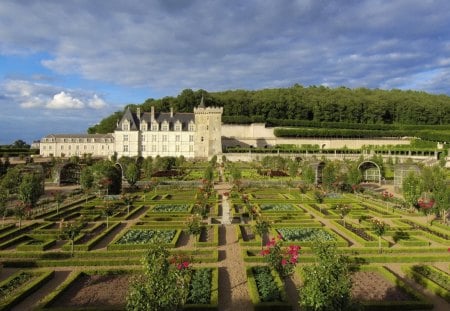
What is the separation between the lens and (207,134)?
245ft

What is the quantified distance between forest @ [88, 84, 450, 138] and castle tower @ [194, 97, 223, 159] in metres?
16.5

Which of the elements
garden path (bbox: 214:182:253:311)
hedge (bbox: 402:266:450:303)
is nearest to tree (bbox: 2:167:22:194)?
garden path (bbox: 214:182:253:311)

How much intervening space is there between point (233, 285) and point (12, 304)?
7.56 m

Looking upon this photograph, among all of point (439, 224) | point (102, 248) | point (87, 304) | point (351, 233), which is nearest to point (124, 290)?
point (87, 304)

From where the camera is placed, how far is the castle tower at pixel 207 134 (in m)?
74.6

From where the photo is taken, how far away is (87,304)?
12109mm

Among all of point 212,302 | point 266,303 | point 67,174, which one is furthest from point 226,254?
point 67,174

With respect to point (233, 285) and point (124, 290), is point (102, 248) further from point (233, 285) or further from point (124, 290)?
point (233, 285)

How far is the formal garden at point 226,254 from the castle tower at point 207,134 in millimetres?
42696

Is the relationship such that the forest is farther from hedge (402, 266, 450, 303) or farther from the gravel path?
hedge (402, 266, 450, 303)

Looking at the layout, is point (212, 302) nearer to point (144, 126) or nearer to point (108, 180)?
point (108, 180)

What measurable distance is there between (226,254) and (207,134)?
58.7 m

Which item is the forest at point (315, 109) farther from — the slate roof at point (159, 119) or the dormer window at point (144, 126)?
the dormer window at point (144, 126)

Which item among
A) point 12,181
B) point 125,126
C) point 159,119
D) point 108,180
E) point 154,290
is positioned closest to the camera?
point 154,290
